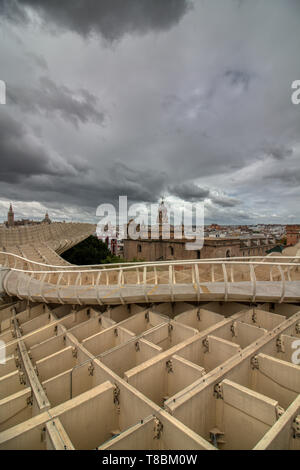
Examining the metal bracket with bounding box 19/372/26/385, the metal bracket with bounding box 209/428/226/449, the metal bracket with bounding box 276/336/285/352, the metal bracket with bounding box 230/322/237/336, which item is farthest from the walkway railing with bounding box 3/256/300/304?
the metal bracket with bounding box 209/428/226/449

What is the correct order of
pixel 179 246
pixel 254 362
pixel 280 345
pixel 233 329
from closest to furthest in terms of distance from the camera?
pixel 254 362 → pixel 280 345 → pixel 233 329 → pixel 179 246

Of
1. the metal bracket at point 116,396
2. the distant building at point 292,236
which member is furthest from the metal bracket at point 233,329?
the distant building at point 292,236

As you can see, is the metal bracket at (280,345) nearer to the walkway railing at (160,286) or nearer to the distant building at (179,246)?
the walkway railing at (160,286)

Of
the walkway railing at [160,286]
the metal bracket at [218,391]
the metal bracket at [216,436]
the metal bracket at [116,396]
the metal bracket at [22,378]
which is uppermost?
the walkway railing at [160,286]

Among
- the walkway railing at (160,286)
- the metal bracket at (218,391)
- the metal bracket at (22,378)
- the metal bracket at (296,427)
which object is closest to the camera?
the metal bracket at (296,427)

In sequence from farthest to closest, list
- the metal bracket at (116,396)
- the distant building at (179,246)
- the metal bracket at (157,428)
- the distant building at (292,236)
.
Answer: the distant building at (292,236) → the distant building at (179,246) → the metal bracket at (116,396) → the metal bracket at (157,428)

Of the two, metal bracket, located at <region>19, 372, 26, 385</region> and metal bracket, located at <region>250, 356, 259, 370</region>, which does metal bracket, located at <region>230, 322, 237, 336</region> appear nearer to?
metal bracket, located at <region>250, 356, 259, 370</region>

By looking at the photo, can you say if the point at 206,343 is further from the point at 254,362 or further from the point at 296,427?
the point at 296,427

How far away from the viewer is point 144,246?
4981 cm

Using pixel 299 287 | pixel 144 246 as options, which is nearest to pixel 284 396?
pixel 299 287

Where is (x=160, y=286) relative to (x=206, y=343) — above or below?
above

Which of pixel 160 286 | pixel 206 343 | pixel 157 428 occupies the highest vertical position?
pixel 160 286

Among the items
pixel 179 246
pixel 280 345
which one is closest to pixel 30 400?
pixel 280 345
